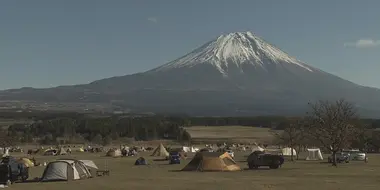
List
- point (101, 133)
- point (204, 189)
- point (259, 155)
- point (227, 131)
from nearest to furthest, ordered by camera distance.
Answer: point (204, 189) < point (259, 155) < point (101, 133) < point (227, 131)

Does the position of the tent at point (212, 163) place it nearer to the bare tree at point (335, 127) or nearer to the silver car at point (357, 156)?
the bare tree at point (335, 127)

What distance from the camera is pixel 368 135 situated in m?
84.2

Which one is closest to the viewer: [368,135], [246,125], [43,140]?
[368,135]

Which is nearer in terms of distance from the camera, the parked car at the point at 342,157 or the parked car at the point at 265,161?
the parked car at the point at 265,161

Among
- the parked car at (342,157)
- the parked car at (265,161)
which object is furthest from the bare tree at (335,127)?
the parked car at (342,157)

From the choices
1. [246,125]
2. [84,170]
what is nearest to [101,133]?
[246,125]

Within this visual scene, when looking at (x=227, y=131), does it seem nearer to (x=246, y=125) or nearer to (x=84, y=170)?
(x=246, y=125)

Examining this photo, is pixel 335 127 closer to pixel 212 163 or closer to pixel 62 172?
pixel 212 163

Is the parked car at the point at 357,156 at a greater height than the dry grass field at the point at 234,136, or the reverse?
the dry grass field at the point at 234,136

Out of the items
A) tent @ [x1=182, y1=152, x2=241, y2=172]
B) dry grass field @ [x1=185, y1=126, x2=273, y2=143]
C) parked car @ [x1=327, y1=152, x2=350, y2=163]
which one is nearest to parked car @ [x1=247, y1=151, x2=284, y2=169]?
tent @ [x1=182, y1=152, x2=241, y2=172]

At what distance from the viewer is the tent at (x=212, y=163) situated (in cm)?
3466

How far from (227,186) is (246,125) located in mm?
145970

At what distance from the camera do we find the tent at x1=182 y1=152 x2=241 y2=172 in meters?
34.7

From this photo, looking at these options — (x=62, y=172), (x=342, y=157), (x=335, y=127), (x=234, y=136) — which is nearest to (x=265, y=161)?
(x=335, y=127)
